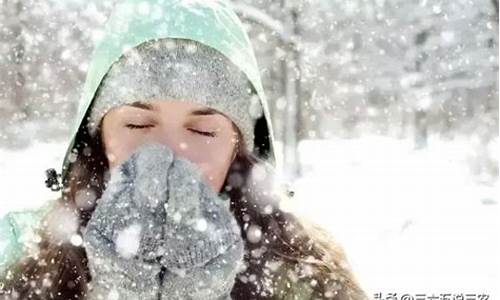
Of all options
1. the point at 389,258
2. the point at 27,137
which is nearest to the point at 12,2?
the point at 27,137

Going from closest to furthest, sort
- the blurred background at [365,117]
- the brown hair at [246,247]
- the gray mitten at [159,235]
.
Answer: the gray mitten at [159,235] < the brown hair at [246,247] < the blurred background at [365,117]

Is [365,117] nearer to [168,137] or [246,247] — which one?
[246,247]

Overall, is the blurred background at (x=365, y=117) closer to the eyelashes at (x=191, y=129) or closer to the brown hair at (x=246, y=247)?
the brown hair at (x=246, y=247)

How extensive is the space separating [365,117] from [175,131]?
76.3 inches

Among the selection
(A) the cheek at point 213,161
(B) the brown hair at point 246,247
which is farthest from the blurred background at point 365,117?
(A) the cheek at point 213,161

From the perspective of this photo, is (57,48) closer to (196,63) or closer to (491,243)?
(196,63)

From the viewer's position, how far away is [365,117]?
2.50m

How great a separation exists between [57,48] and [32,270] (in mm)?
584

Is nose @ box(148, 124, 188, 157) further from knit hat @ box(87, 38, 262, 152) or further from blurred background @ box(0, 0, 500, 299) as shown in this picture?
blurred background @ box(0, 0, 500, 299)

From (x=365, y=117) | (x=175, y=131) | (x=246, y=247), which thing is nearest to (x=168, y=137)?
(x=175, y=131)

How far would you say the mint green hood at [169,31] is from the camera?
0.64m

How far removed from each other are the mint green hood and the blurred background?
0.21 meters

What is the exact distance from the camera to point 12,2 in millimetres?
1172

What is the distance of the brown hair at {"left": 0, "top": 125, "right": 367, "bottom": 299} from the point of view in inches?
27.9
